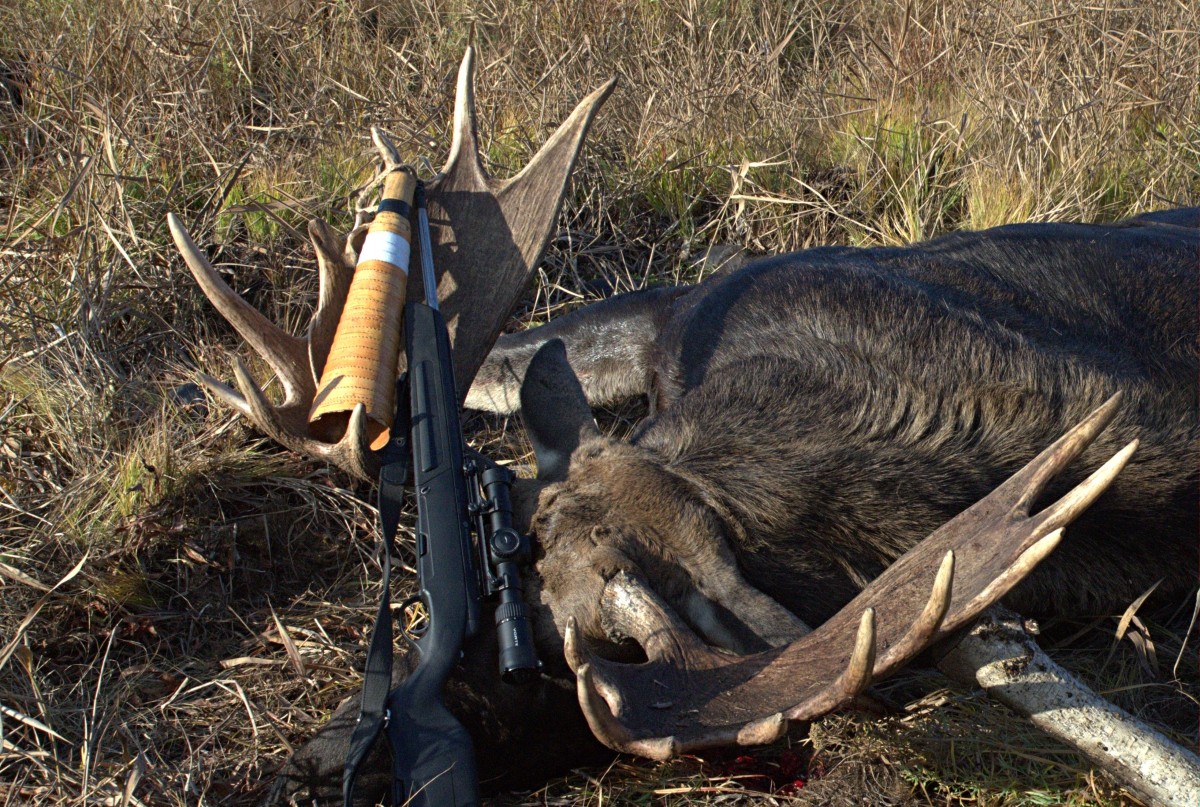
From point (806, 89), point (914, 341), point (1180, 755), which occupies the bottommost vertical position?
point (1180, 755)

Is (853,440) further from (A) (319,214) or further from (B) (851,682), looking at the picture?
(A) (319,214)

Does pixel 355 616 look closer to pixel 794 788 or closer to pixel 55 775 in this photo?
pixel 55 775

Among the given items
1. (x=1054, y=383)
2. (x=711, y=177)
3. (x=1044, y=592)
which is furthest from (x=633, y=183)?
(x=1044, y=592)

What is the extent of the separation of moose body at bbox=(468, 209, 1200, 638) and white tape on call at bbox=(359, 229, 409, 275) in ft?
2.81

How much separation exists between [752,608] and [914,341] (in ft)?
3.83

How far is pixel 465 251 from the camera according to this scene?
12.8ft

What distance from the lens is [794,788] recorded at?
292 centimetres

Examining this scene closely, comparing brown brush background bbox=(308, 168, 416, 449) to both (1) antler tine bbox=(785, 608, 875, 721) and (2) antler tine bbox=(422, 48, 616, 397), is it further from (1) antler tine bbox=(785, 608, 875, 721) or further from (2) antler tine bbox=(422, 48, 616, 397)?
(1) antler tine bbox=(785, 608, 875, 721)

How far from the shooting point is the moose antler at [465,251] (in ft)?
11.0

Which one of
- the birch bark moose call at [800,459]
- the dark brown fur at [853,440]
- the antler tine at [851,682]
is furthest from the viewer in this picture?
the dark brown fur at [853,440]

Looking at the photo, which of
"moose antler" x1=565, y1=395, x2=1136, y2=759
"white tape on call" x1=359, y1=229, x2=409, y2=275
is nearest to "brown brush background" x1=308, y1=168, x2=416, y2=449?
"white tape on call" x1=359, y1=229, x2=409, y2=275

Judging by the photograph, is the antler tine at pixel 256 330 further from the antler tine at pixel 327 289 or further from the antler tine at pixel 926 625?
the antler tine at pixel 926 625

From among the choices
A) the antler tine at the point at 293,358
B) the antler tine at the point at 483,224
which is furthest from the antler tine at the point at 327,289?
the antler tine at the point at 483,224

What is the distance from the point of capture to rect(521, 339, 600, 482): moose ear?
10.6ft
